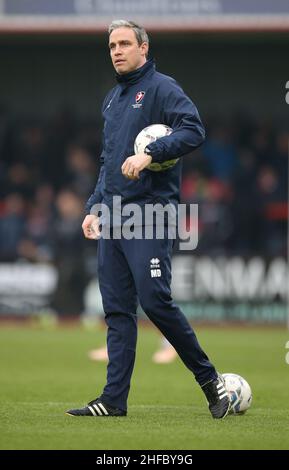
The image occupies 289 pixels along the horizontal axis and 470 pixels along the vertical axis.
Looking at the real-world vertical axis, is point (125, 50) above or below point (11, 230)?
above

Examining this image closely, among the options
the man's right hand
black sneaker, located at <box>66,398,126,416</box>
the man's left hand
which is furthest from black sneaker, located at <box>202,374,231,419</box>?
the man's left hand

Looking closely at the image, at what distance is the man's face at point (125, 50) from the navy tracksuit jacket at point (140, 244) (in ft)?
0.20

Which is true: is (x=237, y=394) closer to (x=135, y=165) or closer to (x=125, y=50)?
(x=135, y=165)

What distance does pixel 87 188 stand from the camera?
867 inches

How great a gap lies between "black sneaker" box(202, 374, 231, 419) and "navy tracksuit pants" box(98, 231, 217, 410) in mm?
50

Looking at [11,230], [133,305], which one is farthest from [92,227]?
Result: [11,230]

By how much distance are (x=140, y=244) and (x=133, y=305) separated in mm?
475

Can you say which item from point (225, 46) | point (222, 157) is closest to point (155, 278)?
point (222, 157)

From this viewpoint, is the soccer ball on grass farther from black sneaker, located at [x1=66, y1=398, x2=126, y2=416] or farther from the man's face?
the man's face

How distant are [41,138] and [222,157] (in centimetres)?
382

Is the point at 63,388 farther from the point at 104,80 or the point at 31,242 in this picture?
the point at 104,80

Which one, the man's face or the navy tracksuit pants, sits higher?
the man's face

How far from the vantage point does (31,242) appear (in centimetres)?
1994

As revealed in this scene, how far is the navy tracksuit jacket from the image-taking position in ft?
24.7
